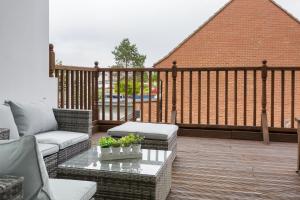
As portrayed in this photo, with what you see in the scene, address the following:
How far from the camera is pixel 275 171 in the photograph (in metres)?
3.12

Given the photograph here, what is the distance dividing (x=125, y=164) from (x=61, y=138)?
35.6 inches

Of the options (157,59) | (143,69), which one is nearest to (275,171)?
(143,69)

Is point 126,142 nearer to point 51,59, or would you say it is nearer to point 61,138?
point 61,138

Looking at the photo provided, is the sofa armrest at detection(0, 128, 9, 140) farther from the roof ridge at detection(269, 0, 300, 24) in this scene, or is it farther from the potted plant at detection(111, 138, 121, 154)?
the roof ridge at detection(269, 0, 300, 24)

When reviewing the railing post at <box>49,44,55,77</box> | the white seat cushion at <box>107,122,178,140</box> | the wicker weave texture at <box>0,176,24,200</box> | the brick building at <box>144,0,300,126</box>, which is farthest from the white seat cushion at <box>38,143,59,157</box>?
the brick building at <box>144,0,300,126</box>

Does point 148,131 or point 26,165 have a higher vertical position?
point 26,165

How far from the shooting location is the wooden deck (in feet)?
8.24

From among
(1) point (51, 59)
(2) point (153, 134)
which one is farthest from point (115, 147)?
(1) point (51, 59)

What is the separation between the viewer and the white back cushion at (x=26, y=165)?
110 centimetres

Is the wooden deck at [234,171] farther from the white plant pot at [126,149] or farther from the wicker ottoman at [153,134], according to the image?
the white plant pot at [126,149]

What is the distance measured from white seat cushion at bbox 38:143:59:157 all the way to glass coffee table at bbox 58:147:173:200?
36cm

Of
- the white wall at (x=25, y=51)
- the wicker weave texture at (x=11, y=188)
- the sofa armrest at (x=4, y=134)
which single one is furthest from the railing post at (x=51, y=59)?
the wicker weave texture at (x=11, y=188)

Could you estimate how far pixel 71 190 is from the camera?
1470 mm

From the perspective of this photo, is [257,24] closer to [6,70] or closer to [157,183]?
[6,70]
